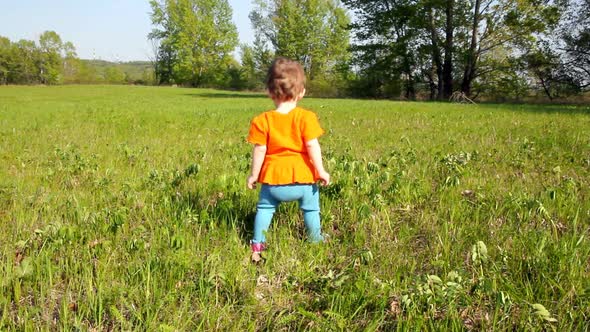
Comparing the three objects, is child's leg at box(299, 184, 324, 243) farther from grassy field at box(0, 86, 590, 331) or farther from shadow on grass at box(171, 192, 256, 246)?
shadow on grass at box(171, 192, 256, 246)

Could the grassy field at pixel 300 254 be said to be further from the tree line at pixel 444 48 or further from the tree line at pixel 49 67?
the tree line at pixel 49 67

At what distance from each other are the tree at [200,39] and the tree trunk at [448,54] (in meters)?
52.8

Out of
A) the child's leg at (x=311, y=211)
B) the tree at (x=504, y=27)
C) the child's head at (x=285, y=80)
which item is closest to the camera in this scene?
the child's head at (x=285, y=80)

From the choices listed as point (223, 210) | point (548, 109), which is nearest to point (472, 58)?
point (548, 109)

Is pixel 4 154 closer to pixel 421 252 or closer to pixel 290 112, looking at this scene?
pixel 290 112

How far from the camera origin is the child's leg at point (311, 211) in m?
3.41

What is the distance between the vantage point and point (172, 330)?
7.23 ft

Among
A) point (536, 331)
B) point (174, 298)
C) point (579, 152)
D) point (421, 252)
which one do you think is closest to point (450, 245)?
point (421, 252)

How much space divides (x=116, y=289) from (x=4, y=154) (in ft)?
21.4

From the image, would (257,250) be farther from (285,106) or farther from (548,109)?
(548,109)

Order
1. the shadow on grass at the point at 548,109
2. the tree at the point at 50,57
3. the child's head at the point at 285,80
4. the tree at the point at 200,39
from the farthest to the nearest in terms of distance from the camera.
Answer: the tree at the point at 50,57 < the tree at the point at 200,39 < the shadow on grass at the point at 548,109 < the child's head at the point at 285,80

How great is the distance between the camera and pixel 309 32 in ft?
215

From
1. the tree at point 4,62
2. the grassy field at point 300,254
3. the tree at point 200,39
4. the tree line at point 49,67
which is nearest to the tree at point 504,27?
the grassy field at point 300,254

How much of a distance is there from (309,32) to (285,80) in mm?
65951
